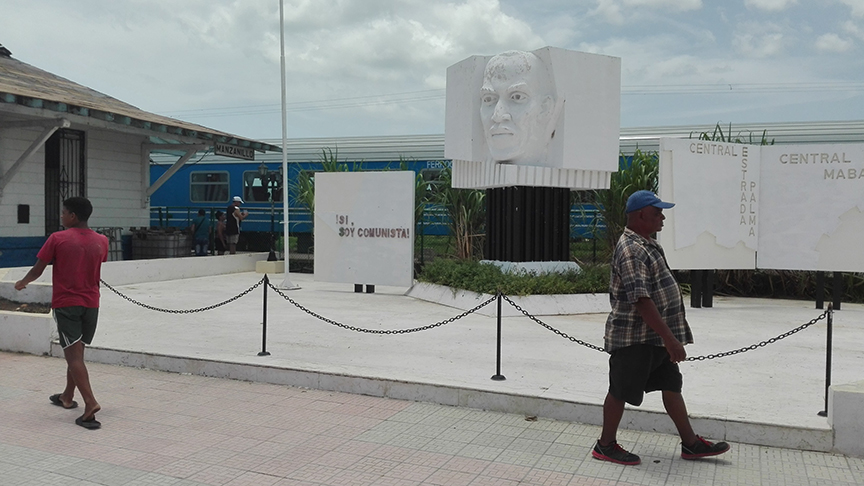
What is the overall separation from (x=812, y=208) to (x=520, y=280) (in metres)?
4.43

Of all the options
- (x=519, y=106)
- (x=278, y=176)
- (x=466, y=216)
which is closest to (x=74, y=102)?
(x=278, y=176)

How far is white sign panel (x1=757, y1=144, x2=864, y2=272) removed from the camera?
11078 mm

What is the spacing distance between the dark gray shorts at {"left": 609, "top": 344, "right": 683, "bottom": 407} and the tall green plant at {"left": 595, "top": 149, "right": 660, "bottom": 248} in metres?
8.79

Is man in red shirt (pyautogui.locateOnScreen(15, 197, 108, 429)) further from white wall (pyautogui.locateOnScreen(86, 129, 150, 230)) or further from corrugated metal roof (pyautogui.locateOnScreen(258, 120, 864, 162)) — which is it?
white wall (pyautogui.locateOnScreen(86, 129, 150, 230))

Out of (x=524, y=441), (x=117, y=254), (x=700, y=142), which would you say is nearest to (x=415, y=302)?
(x=700, y=142)

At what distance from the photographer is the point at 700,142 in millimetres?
11281

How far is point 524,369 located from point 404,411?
1.45 meters

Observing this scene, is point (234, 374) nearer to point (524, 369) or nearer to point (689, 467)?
point (524, 369)

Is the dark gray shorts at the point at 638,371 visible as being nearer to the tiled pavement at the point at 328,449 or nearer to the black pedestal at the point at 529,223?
the tiled pavement at the point at 328,449

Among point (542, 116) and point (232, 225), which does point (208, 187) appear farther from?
point (542, 116)

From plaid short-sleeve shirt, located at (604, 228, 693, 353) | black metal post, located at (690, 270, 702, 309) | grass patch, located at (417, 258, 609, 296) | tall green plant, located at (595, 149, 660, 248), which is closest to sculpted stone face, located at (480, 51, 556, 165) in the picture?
grass patch, located at (417, 258, 609, 296)

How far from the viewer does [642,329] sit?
4.65 metres

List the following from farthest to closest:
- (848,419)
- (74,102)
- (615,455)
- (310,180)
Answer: (310,180), (74,102), (848,419), (615,455)

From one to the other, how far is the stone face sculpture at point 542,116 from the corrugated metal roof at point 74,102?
22.2ft
